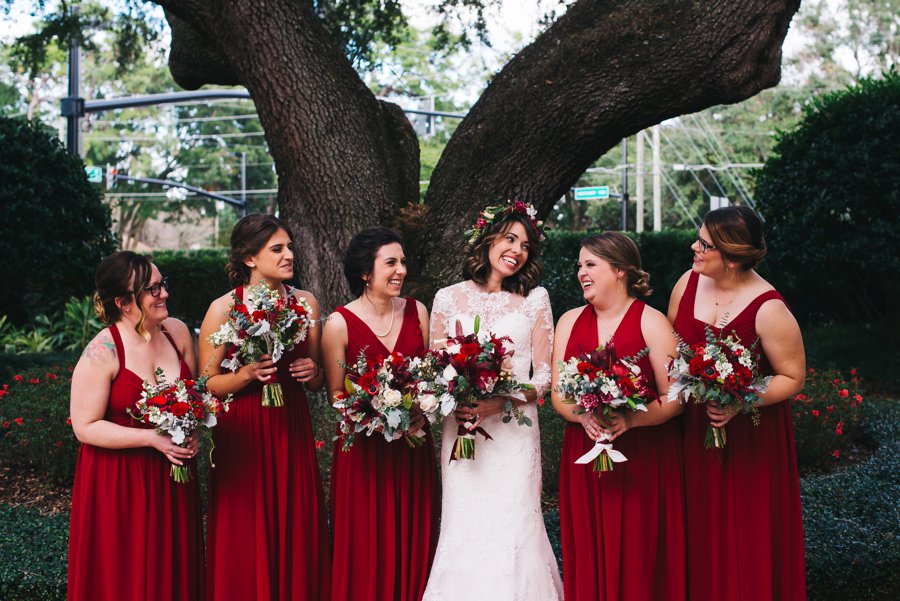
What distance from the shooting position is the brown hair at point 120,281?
191 inches

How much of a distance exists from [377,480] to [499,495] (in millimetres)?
707

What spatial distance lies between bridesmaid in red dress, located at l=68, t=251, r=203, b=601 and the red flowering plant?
6747 millimetres

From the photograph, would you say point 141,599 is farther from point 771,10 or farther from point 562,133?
point 771,10

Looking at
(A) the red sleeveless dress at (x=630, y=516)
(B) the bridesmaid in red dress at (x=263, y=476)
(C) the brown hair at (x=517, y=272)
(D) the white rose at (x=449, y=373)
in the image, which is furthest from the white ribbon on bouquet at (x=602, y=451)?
(B) the bridesmaid in red dress at (x=263, y=476)

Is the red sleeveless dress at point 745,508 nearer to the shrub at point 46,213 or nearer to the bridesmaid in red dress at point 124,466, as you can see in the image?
the bridesmaid in red dress at point 124,466

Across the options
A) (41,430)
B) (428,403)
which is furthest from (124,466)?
(41,430)

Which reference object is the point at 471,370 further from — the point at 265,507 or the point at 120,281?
the point at 120,281

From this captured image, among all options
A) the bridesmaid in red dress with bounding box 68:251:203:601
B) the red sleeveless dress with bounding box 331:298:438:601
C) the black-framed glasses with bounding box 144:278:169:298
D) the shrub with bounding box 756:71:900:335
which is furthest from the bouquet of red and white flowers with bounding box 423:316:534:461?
the shrub with bounding box 756:71:900:335

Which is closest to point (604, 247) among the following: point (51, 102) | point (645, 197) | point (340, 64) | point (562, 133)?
point (562, 133)

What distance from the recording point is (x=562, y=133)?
7.58m

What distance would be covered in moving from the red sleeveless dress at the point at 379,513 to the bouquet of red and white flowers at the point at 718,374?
5.06 feet

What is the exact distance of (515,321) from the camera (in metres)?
5.36

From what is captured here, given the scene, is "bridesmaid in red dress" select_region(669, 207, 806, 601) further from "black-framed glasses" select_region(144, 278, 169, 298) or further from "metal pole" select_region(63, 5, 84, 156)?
"metal pole" select_region(63, 5, 84, 156)

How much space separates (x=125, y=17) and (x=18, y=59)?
4.75 ft
